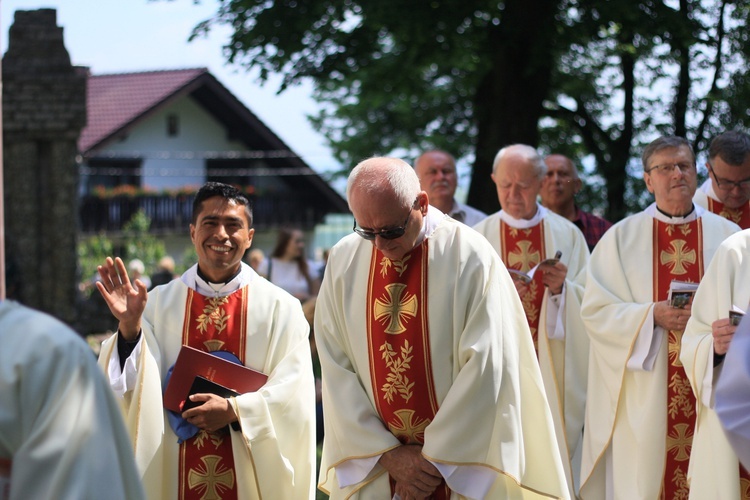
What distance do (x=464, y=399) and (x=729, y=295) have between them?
1337 millimetres

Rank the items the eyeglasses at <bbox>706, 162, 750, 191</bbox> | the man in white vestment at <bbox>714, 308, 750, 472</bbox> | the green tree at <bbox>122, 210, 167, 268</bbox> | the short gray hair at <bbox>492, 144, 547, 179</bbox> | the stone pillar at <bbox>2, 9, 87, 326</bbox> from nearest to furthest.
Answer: the man in white vestment at <bbox>714, 308, 750, 472</bbox>
the eyeglasses at <bbox>706, 162, 750, 191</bbox>
the short gray hair at <bbox>492, 144, 547, 179</bbox>
the stone pillar at <bbox>2, 9, 87, 326</bbox>
the green tree at <bbox>122, 210, 167, 268</bbox>

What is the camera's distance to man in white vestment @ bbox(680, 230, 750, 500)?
472 cm

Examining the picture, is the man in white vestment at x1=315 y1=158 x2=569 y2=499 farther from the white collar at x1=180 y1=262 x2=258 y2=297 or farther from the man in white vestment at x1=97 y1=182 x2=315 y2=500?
the white collar at x1=180 y1=262 x2=258 y2=297

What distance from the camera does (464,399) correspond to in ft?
13.8

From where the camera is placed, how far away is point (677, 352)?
5676mm

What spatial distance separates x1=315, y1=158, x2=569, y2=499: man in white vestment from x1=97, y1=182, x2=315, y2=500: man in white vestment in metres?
0.36

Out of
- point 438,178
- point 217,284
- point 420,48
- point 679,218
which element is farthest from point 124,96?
point 217,284

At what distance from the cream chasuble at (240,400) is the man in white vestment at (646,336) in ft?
5.78

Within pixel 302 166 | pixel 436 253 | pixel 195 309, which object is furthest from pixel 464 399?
pixel 302 166

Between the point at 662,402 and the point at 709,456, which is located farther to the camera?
the point at 662,402

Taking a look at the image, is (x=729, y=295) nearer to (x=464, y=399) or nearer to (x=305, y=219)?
(x=464, y=399)

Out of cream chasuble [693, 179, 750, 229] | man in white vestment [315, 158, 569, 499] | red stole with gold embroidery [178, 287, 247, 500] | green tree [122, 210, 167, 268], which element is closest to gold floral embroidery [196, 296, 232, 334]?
red stole with gold embroidery [178, 287, 247, 500]

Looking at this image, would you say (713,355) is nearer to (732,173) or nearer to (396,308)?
(396,308)

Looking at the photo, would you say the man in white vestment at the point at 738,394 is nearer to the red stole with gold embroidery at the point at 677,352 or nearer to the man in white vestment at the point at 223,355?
the man in white vestment at the point at 223,355
